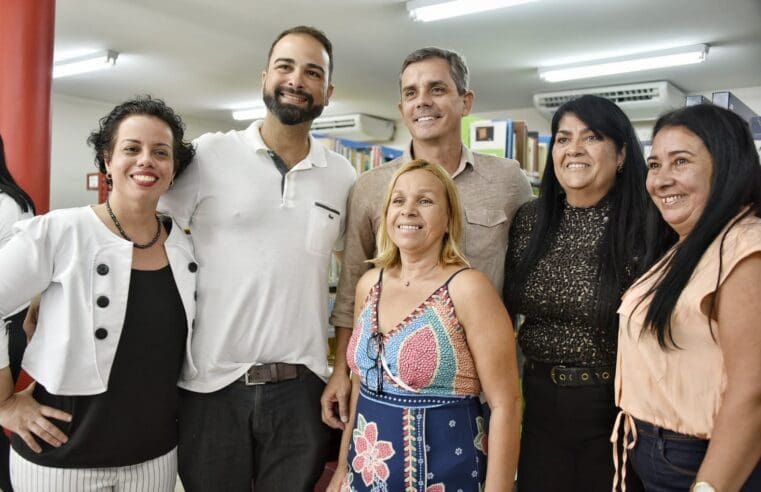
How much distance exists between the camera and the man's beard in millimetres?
2227

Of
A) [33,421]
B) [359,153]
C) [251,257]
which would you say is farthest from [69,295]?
[359,153]

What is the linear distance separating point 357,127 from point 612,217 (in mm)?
9398

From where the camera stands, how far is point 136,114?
1967mm

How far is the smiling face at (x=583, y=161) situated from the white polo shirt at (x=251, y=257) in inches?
32.4

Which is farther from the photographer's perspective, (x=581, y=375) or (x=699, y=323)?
(x=581, y=375)

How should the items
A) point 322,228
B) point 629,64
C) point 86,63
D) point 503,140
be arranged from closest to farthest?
point 322,228
point 503,140
point 629,64
point 86,63

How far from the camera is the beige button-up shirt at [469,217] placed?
2271mm

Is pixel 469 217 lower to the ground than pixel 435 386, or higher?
higher

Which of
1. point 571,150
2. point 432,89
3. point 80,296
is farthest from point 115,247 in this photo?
point 571,150

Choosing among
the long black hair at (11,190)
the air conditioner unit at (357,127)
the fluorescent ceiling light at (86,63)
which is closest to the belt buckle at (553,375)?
the long black hair at (11,190)

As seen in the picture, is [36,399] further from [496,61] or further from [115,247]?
[496,61]

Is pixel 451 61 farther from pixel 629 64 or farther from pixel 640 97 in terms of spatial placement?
pixel 640 97

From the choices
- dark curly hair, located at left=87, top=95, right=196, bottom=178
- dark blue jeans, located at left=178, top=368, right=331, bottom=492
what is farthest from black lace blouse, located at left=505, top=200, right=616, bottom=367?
dark curly hair, located at left=87, top=95, right=196, bottom=178

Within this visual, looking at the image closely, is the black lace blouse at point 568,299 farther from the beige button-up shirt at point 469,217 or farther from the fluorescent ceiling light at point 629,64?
the fluorescent ceiling light at point 629,64
